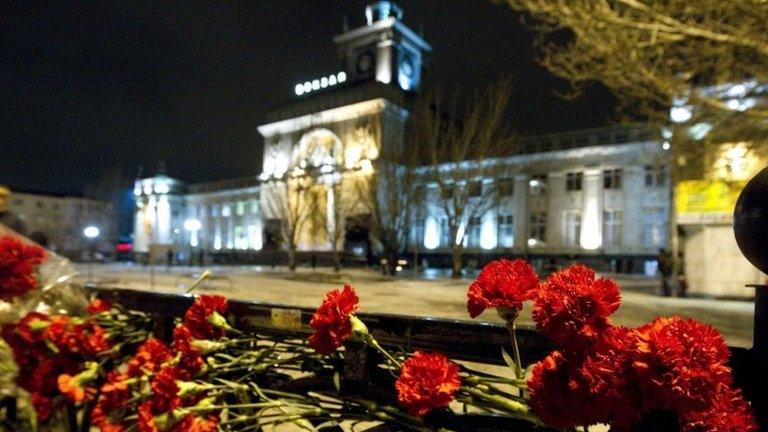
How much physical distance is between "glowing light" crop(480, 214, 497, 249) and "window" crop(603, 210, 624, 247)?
9.08 metres

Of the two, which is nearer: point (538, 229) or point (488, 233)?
point (538, 229)

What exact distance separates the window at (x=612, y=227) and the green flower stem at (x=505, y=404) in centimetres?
4148

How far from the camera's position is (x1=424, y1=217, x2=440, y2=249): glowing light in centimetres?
4562

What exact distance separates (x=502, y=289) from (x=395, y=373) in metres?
0.63

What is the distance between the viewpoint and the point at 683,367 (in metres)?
0.98

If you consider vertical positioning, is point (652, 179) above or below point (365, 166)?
below

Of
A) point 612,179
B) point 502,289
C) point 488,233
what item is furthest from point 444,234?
point 502,289

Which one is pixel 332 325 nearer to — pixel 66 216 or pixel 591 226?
pixel 591 226

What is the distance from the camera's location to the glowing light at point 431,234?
150ft

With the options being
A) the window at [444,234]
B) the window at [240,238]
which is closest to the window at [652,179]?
the window at [444,234]

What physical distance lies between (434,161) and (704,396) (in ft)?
88.4

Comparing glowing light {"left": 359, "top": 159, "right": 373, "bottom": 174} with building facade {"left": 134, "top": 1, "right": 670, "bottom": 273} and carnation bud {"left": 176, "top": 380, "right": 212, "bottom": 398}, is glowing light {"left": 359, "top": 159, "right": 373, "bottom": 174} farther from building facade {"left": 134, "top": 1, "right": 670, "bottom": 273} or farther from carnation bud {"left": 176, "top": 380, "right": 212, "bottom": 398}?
carnation bud {"left": 176, "top": 380, "right": 212, "bottom": 398}

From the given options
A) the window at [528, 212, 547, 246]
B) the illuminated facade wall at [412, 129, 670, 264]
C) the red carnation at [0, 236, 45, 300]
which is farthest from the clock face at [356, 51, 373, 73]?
the red carnation at [0, 236, 45, 300]

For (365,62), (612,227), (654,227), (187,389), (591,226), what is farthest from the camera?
(365,62)
